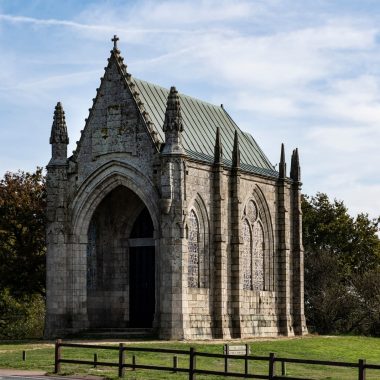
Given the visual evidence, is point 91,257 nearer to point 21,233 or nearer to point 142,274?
point 142,274

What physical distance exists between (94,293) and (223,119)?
12.3 meters

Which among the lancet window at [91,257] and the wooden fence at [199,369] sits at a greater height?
the lancet window at [91,257]

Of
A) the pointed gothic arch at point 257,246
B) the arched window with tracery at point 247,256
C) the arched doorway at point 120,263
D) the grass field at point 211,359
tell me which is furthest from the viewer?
the pointed gothic arch at point 257,246

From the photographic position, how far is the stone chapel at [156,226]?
4444 centimetres

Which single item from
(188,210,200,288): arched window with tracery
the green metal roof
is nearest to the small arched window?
the green metal roof

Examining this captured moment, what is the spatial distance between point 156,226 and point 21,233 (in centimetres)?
1430

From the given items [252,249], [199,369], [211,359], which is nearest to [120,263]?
[252,249]

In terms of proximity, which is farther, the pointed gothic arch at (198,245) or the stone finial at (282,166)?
the stone finial at (282,166)

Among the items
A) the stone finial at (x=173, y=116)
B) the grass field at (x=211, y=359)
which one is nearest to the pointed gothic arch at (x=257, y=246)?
the grass field at (x=211, y=359)

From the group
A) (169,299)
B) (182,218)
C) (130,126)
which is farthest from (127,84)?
(169,299)

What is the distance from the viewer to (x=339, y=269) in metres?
67.6

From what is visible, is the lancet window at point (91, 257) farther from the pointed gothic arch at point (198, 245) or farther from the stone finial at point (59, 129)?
the pointed gothic arch at point (198, 245)

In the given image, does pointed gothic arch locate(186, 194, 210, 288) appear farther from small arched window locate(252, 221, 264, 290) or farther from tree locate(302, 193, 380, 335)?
tree locate(302, 193, 380, 335)

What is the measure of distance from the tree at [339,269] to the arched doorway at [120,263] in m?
18.5
